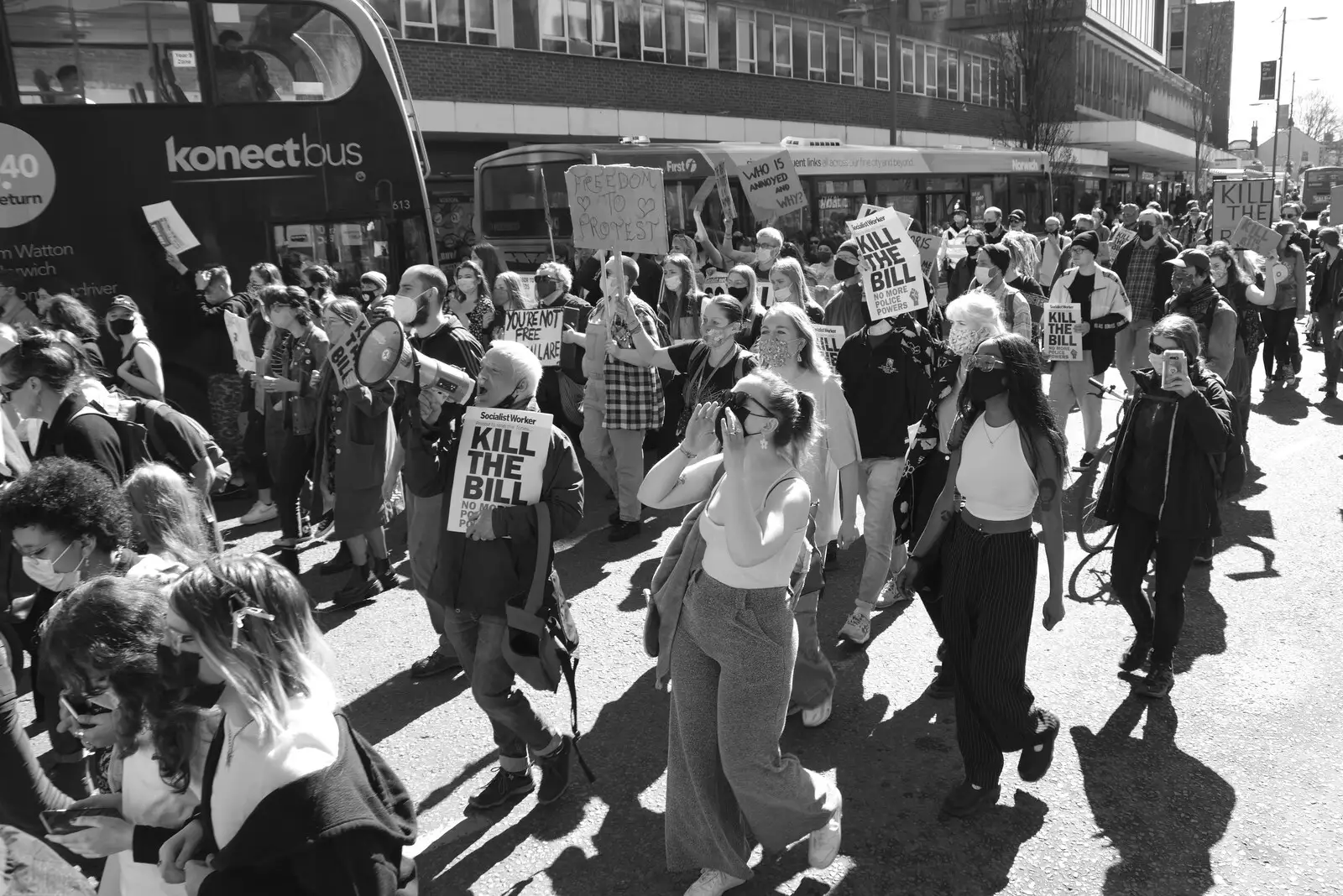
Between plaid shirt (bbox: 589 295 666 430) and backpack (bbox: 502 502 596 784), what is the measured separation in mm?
3339

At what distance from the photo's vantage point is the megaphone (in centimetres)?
435

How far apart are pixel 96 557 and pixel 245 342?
5123 millimetres

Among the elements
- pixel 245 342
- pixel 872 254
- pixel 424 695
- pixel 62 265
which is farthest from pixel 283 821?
pixel 62 265

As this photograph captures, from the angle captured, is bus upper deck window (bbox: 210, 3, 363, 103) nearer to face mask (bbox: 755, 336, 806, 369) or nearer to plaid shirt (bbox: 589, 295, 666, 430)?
plaid shirt (bbox: 589, 295, 666, 430)

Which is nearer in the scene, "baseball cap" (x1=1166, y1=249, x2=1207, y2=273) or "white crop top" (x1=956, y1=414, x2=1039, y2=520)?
"white crop top" (x1=956, y1=414, x2=1039, y2=520)

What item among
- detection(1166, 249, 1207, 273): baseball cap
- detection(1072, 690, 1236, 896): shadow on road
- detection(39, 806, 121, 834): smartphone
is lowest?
detection(1072, 690, 1236, 896): shadow on road

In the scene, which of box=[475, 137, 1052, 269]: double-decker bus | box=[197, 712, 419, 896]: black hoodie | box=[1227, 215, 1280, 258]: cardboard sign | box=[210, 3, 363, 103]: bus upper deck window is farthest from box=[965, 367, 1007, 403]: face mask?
box=[475, 137, 1052, 269]: double-decker bus

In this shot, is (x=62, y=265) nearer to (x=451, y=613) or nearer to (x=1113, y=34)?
(x=451, y=613)

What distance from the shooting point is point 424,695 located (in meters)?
5.21

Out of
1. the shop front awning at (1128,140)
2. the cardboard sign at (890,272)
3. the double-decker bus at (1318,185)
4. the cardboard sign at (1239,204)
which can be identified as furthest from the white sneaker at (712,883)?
the double-decker bus at (1318,185)

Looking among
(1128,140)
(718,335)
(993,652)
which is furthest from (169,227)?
(1128,140)

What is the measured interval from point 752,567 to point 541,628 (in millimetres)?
1025

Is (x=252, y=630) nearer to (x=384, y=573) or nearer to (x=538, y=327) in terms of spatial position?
(x=384, y=573)

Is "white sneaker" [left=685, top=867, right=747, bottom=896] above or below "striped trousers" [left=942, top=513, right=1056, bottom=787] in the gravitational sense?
below
